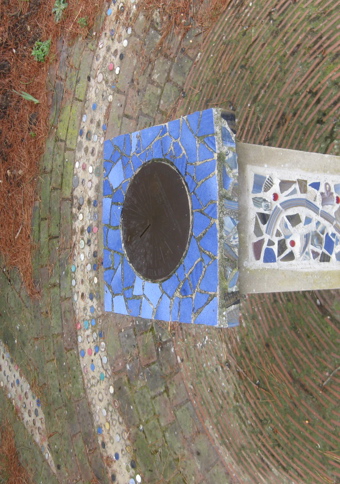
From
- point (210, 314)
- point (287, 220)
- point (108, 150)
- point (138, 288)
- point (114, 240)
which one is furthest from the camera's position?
point (108, 150)

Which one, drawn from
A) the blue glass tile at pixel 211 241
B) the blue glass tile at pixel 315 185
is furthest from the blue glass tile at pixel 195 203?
the blue glass tile at pixel 315 185

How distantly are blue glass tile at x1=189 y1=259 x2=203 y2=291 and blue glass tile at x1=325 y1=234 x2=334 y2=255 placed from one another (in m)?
0.90

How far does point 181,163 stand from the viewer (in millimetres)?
2301

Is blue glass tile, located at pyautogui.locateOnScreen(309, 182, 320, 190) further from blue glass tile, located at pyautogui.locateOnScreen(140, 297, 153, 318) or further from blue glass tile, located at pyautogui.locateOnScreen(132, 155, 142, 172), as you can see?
blue glass tile, located at pyautogui.locateOnScreen(140, 297, 153, 318)

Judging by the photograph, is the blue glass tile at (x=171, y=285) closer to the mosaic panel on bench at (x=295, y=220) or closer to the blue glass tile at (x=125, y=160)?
the mosaic panel on bench at (x=295, y=220)

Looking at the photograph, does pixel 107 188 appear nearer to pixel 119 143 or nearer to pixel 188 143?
pixel 119 143

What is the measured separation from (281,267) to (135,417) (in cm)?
311

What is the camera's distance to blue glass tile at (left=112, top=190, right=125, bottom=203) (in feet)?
8.88

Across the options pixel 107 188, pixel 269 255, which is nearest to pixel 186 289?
pixel 269 255

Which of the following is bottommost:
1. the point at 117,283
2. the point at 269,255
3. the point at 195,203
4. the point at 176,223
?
the point at 117,283

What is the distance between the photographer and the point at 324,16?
3.81 meters

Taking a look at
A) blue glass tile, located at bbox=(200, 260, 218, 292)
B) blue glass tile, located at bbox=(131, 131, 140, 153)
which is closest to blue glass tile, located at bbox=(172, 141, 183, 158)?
blue glass tile, located at bbox=(131, 131, 140, 153)

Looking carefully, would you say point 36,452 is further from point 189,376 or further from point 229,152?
point 229,152

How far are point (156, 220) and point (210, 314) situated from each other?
577 millimetres
